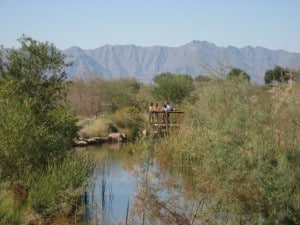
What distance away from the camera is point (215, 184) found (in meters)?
9.15

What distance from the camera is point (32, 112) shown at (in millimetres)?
13188

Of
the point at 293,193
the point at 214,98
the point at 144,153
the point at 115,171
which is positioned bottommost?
the point at 115,171

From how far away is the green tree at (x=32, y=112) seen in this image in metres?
11.7

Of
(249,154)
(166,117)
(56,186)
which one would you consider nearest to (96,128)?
(166,117)

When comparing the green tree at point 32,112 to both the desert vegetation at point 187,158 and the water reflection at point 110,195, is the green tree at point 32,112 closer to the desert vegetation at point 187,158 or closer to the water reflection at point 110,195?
the desert vegetation at point 187,158

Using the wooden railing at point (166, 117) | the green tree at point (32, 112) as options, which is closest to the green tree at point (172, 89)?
the wooden railing at point (166, 117)

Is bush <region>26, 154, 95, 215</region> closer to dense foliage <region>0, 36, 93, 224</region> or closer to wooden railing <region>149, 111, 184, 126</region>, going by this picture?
dense foliage <region>0, 36, 93, 224</region>

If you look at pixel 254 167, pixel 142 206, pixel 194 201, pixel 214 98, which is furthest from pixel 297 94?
pixel 142 206

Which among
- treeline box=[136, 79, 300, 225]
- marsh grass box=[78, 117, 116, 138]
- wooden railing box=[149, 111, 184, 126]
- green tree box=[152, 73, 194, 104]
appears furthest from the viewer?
green tree box=[152, 73, 194, 104]

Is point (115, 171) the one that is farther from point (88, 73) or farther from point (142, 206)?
point (88, 73)

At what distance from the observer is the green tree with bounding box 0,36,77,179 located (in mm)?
11703

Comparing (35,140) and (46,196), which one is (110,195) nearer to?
(35,140)

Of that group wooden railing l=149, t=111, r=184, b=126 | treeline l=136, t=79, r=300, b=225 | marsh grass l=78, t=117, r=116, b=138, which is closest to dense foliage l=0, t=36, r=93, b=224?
treeline l=136, t=79, r=300, b=225

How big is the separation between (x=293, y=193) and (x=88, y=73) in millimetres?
39647
